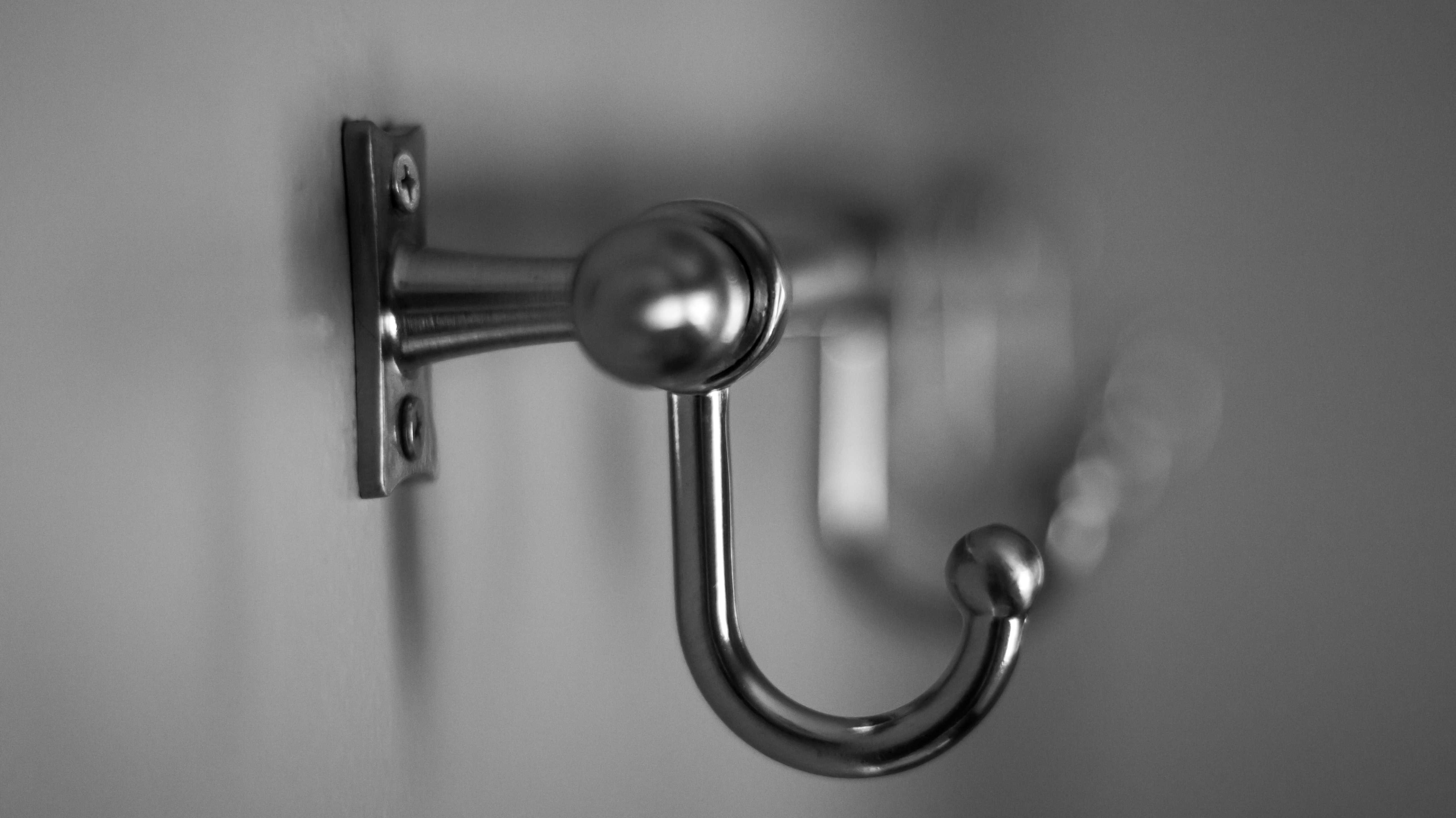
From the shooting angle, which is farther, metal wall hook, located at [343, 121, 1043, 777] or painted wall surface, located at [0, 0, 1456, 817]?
painted wall surface, located at [0, 0, 1456, 817]

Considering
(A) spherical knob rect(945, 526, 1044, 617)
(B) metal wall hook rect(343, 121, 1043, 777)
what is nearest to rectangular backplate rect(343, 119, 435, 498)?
(B) metal wall hook rect(343, 121, 1043, 777)

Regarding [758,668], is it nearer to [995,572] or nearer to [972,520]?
[995,572]

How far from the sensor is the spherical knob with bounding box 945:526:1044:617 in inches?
13.8

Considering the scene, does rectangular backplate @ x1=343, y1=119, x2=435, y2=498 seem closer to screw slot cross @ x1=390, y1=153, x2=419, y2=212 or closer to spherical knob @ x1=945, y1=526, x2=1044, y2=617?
screw slot cross @ x1=390, y1=153, x2=419, y2=212

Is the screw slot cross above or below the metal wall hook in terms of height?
above

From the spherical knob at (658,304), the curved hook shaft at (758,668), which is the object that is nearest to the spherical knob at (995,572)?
the curved hook shaft at (758,668)

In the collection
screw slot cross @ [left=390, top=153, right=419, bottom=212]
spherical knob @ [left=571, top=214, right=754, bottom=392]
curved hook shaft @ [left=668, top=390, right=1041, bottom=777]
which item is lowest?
curved hook shaft @ [left=668, top=390, right=1041, bottom=777]

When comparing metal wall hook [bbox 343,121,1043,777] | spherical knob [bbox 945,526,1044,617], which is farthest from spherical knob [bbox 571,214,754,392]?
spherical knob [bbox 945,526,1044,617]

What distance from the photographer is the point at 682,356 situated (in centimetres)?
27

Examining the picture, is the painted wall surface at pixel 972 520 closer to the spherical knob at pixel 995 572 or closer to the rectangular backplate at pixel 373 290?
the rectangular backplate at pixel 373 290

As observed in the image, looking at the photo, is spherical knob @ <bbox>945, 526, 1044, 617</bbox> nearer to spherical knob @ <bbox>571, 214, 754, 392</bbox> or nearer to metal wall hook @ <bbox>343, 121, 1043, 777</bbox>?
metal wall hook @ <bbox>343, 121, 1043, 777</bbox>

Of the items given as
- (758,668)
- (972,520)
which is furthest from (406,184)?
(972,520)

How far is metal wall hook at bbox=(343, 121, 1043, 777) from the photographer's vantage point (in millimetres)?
271

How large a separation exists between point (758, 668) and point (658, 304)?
134 mm
